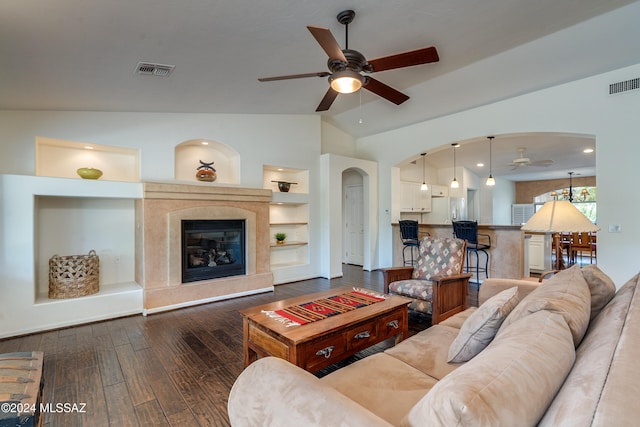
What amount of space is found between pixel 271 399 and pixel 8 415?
117 cm

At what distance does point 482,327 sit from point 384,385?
0.56 meters

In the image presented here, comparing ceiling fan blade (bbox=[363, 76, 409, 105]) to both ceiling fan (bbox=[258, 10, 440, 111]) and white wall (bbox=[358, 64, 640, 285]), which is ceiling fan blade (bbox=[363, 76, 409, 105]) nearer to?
ceiling fan (bbox=[258, 10, 440, 111])

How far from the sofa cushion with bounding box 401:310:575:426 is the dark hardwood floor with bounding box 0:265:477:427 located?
1658 mm

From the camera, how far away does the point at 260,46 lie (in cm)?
306

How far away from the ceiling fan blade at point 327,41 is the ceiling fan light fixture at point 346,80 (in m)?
0.11

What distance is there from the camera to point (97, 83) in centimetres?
313

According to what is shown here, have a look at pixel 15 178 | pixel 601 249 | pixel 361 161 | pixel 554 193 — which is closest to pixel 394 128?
pixel 361 161

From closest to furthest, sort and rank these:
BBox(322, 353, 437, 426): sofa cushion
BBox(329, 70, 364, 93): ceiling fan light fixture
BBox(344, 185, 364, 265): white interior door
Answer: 1. BBox(322, 353, 437, 426): sofa cushion
2. BBox(329, 70, 364, 93): ceiling fan light fixture
3. BBox(344, 185, 364, 265): white interior door

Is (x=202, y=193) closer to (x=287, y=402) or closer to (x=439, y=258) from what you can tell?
(x=439, y=258)

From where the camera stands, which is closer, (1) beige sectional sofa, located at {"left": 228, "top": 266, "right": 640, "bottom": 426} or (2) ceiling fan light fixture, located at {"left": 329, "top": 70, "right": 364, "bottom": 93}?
(1) beige sectional sofa, located at {"left": 228, "top": 266, "right": 640, "bottom": 426}

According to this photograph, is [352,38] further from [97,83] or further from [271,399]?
[271,399]

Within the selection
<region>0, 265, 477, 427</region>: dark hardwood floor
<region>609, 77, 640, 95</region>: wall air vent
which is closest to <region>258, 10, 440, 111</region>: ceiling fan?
<region>0, 265, 477, 427</region>: dark hardwood floor

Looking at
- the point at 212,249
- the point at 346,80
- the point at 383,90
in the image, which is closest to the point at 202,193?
the point at 212,249

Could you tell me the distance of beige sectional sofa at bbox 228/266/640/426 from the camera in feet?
2.22
